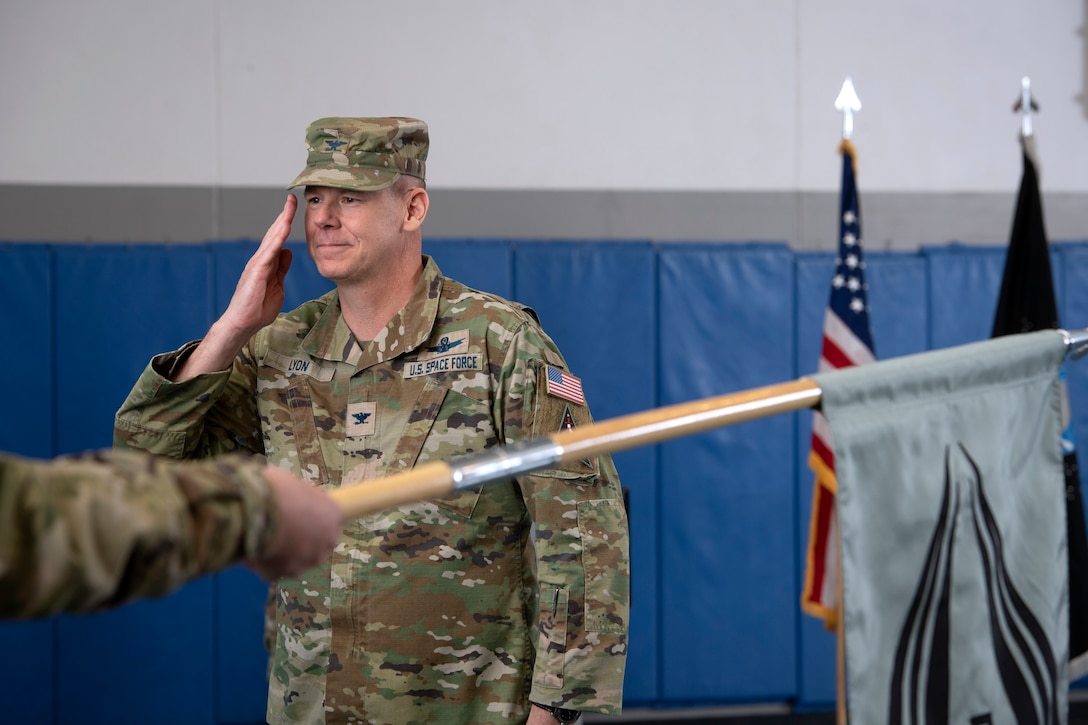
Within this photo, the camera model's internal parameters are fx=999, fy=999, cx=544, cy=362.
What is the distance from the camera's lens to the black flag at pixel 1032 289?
2926 mm

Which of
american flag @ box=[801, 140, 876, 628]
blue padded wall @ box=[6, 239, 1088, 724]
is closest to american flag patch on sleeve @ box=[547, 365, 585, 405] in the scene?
american flag @ box=[801, 140, 876, 628]

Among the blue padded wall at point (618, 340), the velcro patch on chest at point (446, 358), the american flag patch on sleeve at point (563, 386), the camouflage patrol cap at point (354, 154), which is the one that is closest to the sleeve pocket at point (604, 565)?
the american flag patch on sleeve at point (563, 386)

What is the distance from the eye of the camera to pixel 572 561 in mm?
1691

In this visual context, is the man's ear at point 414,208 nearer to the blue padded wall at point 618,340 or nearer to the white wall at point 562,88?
the blue padded wall at point 618,340

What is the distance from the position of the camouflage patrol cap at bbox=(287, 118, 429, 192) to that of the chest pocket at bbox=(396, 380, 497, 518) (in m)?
0.40

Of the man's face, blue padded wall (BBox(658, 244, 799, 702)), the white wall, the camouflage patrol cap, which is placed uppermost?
the white wall

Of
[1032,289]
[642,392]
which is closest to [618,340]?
[642,392]

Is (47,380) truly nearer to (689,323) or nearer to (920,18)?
(689,323)

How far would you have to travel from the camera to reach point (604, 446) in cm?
93

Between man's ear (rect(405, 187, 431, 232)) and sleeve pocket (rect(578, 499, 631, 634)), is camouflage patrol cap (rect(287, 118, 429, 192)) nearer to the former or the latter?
man's ear (rect(405, 187, 431, 232))

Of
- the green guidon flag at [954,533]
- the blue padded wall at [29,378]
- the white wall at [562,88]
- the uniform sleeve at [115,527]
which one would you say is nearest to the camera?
the uniform sleeve at [115,527]

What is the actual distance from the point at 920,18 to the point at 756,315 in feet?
4.95

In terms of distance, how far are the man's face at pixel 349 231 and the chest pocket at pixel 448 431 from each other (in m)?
0.27

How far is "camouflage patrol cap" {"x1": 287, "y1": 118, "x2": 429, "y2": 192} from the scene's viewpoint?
5.87 feet
